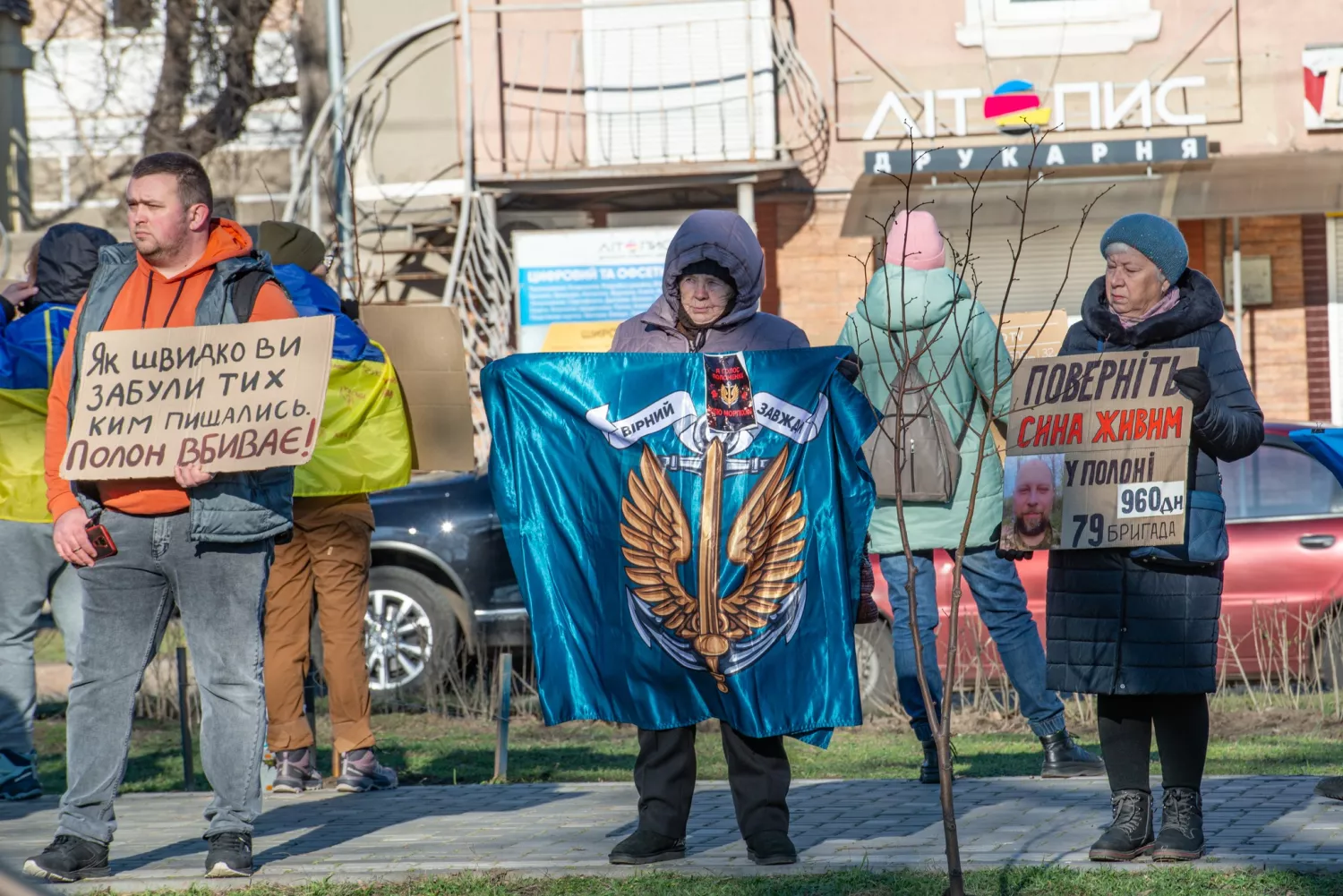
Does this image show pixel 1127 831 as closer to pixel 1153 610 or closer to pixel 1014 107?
pixel 1153 610

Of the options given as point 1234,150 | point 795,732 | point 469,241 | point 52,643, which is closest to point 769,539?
point 795,732

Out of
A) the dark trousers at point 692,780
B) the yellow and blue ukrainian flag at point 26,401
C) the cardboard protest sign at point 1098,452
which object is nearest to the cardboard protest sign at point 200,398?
the dark trousers at point 692,780

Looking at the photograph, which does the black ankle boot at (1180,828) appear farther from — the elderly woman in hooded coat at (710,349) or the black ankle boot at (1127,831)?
the elderly woman in hooded coat at (710,349)

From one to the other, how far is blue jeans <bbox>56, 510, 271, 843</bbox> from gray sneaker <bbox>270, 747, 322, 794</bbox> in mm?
1777

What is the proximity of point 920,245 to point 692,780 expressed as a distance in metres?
2.53

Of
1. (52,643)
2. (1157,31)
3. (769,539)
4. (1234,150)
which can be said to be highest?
(1157,31)

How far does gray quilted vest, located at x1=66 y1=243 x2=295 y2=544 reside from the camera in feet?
16.6

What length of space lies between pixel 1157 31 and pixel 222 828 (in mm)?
14381

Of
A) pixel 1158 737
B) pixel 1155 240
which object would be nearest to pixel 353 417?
pixel 1155 240

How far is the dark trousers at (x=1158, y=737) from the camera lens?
512 centimetres

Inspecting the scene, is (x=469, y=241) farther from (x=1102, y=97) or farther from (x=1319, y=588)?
(x=1319, y=588)

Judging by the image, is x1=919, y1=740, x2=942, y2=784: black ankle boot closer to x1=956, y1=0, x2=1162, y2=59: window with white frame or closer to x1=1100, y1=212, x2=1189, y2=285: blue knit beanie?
x1=1100, y1=212, x2=1189, y2=285: blue knit beanie

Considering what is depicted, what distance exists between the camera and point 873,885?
4730 millimetres

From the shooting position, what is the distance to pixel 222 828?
16.8 ft
